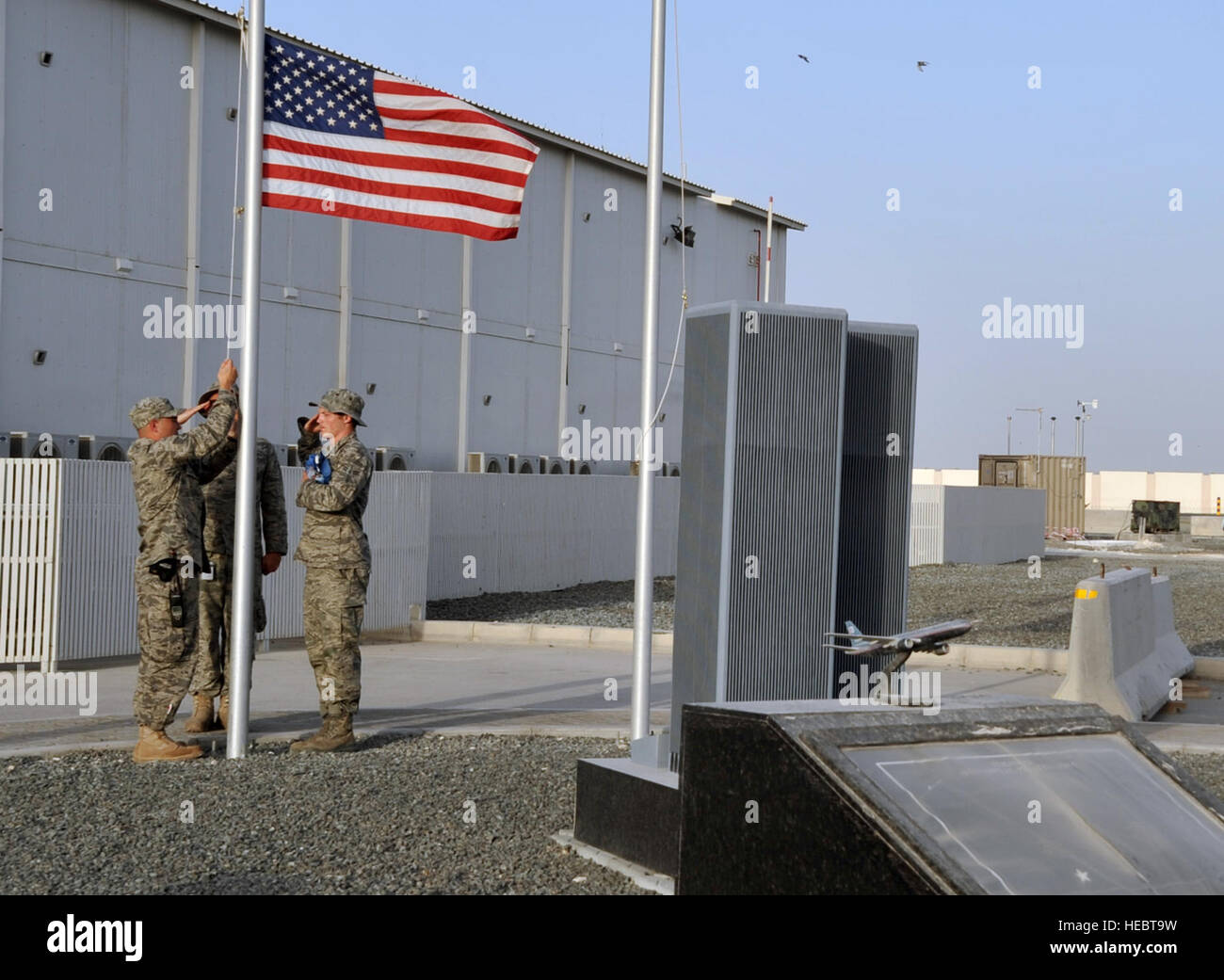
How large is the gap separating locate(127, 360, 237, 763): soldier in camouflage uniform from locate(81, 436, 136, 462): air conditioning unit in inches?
404

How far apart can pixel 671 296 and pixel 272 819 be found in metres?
27.3

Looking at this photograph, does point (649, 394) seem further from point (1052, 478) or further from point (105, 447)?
point (1052, 478)

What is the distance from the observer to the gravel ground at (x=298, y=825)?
5793mm

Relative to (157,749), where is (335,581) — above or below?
above

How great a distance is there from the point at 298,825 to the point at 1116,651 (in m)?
7.28

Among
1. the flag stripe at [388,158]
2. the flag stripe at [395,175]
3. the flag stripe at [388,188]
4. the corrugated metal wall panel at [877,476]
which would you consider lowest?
the corrugated metal wall panel at [877,476]

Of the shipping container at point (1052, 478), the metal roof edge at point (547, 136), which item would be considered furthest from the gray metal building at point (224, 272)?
the shipping container at point (1052, 478)

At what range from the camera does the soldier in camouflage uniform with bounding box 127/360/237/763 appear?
830cm

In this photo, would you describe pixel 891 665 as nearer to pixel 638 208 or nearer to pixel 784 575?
pixel 784 575

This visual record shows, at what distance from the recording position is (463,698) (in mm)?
11844

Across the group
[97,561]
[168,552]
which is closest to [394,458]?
[97,561]

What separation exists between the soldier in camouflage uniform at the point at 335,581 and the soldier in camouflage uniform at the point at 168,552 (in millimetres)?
635

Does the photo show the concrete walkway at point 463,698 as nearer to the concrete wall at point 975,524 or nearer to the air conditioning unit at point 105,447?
the air conditioning unit at point 105,447

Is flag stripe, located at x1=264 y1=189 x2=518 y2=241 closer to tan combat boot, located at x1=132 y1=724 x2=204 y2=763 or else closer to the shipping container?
tan combat boot, located at x1=132 y1=724 x2=204 y2=763
